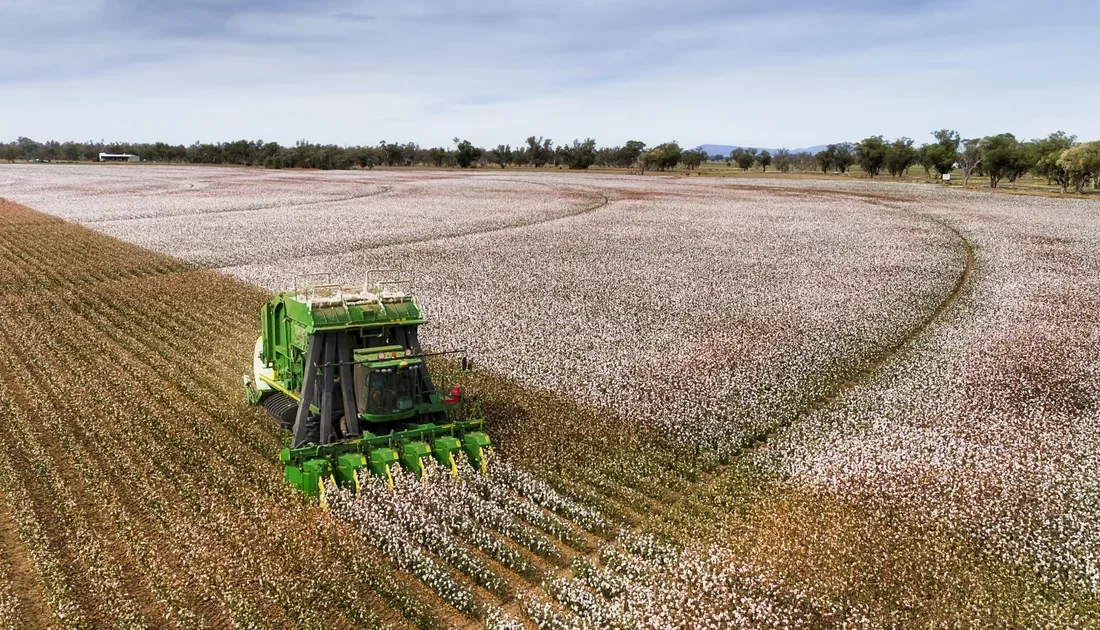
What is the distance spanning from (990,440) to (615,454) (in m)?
10.1

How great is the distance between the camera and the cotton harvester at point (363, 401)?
16.0m

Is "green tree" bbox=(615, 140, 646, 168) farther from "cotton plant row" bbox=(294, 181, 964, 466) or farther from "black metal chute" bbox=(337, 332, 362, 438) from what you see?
"black metal chute" bbox=(337, 332, 362, 438)

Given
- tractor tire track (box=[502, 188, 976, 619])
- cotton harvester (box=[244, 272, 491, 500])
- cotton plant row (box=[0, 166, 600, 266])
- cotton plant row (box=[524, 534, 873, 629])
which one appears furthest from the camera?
cotton plant row (box=[0, 166, 600, 266])

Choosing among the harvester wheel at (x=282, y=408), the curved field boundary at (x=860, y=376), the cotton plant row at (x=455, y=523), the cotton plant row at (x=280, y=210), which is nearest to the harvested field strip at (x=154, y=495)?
the harvester wheel at (x=282, y=408)

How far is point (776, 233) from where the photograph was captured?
59344mm

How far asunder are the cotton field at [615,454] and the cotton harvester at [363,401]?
740 millimetres

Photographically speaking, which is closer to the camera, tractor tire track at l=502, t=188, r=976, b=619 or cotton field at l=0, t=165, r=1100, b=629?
cotton field at l=0, t=165, r=1100, b=629

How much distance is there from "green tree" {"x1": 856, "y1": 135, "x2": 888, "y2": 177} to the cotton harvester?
152740 millimetres

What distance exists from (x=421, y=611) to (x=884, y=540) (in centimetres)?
920

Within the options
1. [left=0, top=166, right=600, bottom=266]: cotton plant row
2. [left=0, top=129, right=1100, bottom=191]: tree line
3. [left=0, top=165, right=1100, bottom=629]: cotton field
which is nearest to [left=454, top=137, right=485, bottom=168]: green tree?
[left=0, top=129, right=1100, bottom=191]: tree line

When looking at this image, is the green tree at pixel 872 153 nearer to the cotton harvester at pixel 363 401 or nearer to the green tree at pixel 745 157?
the green tree at pixel 745 157

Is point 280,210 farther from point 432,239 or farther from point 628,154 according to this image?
point 628,154

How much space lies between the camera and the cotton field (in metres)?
13.0

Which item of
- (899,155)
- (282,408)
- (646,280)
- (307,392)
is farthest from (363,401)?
(899,155)
